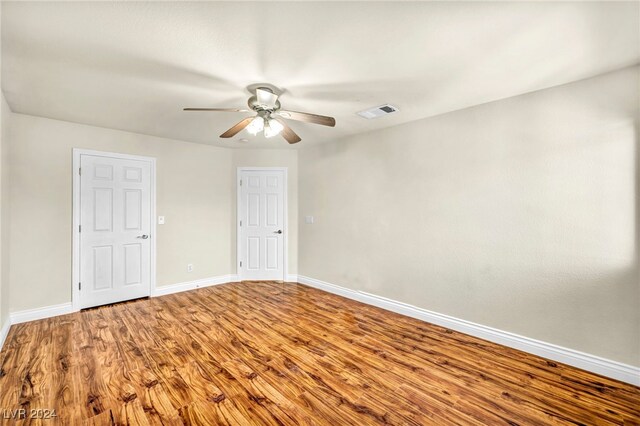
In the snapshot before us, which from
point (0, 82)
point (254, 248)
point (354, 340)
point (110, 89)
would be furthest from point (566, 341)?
point (0, 82)

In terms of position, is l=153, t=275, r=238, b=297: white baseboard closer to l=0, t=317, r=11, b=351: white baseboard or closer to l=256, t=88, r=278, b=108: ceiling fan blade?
l=0, t=317, r=11, b=351: white baseboard

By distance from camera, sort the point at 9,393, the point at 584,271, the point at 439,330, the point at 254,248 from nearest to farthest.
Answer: the point at 9,393, the point at 584,271, the point at 439,330, the point at 254,248

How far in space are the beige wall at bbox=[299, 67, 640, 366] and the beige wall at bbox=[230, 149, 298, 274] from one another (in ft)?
4.52

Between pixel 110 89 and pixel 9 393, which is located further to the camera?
pixel 110 89

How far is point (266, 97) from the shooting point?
7.78 ft

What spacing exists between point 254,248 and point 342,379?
327 cm

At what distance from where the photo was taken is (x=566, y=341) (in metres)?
2.44

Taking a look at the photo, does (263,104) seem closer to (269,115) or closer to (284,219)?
(269,115)

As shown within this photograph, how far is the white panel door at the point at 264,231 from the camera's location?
16.7 ft

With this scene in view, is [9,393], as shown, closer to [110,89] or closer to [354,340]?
[110,89]

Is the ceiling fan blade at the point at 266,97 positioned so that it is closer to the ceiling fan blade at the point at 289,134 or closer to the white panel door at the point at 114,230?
the ceiling fan blade at the point at 289,134

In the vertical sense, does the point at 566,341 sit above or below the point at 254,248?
below

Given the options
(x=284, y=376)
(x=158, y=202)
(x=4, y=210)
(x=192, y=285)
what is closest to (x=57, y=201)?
(x=4, y=210)

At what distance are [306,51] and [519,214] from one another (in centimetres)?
243
